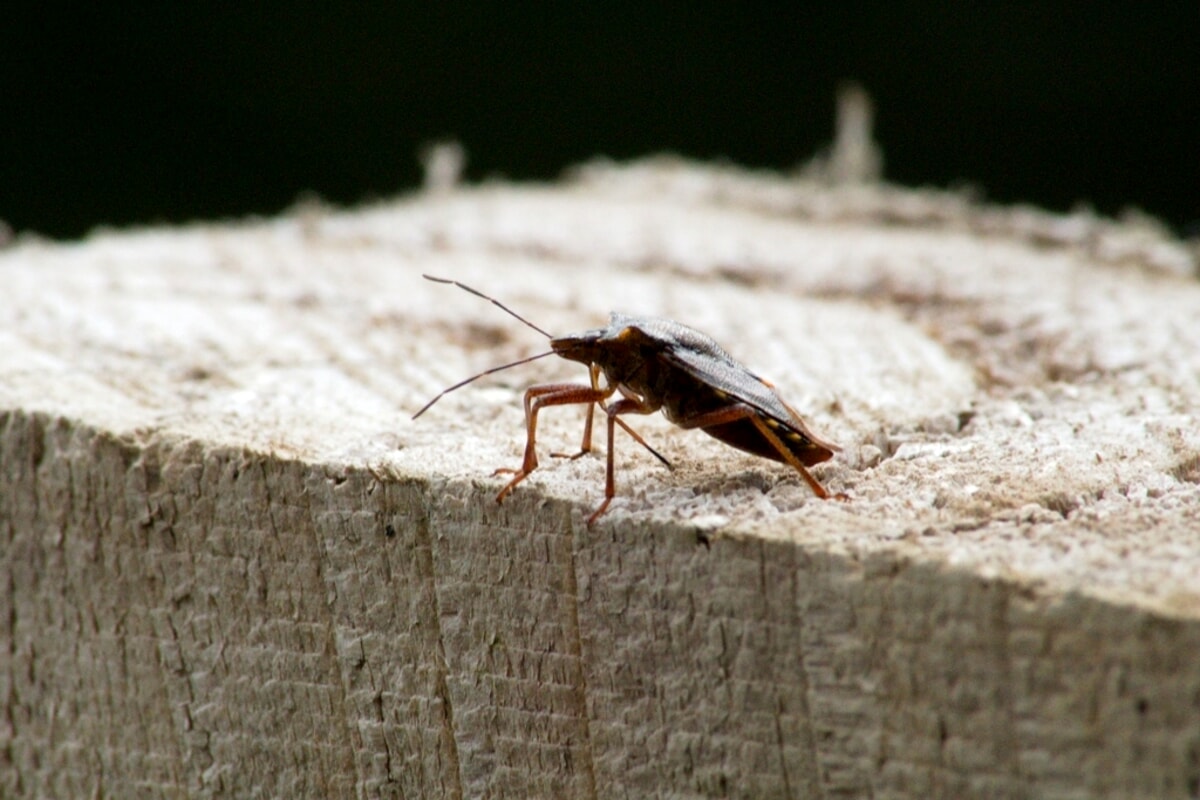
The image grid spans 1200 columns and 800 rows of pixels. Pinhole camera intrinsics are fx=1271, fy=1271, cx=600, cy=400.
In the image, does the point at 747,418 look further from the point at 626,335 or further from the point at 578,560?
the point at 578,560

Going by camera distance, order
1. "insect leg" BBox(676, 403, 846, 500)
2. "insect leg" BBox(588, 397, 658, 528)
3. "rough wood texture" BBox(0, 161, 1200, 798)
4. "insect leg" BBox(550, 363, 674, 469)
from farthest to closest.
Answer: "insect leg" BBox(550, 363, 674, 469), "insect leg" BBox(676, 403, 846, 500), "insect leg" BBox(588, 397, 658, 528), "rough wood texture" BBox(0, 161, 1200, 798)

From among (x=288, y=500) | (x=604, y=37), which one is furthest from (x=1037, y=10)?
(x=288, y=500)

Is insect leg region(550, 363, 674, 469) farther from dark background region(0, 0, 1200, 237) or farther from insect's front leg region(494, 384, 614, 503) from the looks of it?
dark background region(0, 0, 1200, 237)

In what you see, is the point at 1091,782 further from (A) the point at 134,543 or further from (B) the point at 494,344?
(B) the point at 494,344

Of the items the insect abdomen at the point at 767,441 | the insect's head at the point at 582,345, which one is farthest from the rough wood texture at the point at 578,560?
the insect's head at the point at 582,345

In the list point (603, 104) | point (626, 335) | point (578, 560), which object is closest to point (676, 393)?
point (626, 335)

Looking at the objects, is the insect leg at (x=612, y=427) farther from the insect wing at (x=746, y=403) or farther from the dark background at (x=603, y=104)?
the dark background at (x=603, y=104)

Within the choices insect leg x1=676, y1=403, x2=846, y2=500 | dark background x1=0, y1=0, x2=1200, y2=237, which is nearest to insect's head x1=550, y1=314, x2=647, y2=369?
insect leg x1=676, y1=403, x2=846, y2=500
